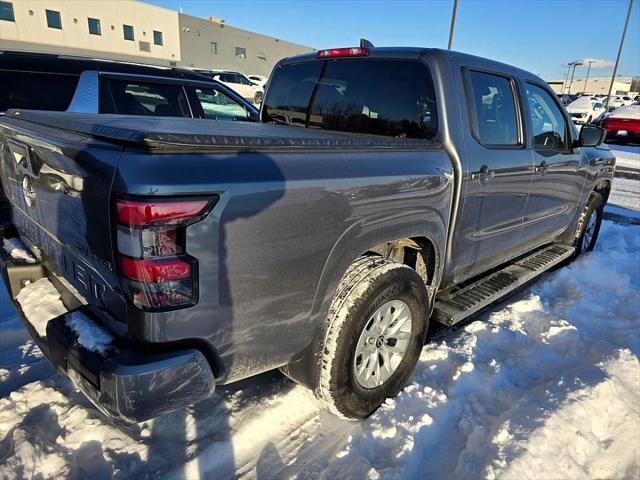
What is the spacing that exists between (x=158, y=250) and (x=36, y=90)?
4706mm

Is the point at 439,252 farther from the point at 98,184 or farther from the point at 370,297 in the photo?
the point at 98,184

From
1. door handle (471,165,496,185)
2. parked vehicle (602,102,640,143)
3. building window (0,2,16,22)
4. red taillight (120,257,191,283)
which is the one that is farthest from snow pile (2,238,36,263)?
building window (0,2,16,22)

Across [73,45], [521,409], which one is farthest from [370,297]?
[73,45]

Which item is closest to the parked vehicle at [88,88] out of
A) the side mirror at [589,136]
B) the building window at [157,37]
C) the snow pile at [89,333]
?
the snow pile at [89,333]

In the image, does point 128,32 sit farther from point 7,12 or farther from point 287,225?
point 287,225

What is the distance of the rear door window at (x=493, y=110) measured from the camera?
117 inches

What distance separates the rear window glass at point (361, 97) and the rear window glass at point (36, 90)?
3.00 meters

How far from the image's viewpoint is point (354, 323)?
2.23 m

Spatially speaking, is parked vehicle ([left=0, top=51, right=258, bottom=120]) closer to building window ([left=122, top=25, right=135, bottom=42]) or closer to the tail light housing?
the tail light housing

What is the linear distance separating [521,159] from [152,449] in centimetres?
301

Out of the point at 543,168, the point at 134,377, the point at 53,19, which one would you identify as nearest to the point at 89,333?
the point at 134,377

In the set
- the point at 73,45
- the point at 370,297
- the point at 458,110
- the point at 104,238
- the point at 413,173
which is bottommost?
the point at 370,297

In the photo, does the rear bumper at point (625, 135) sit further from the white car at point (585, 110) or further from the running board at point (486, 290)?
the running board at point (486, 290)

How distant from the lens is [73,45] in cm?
3409
